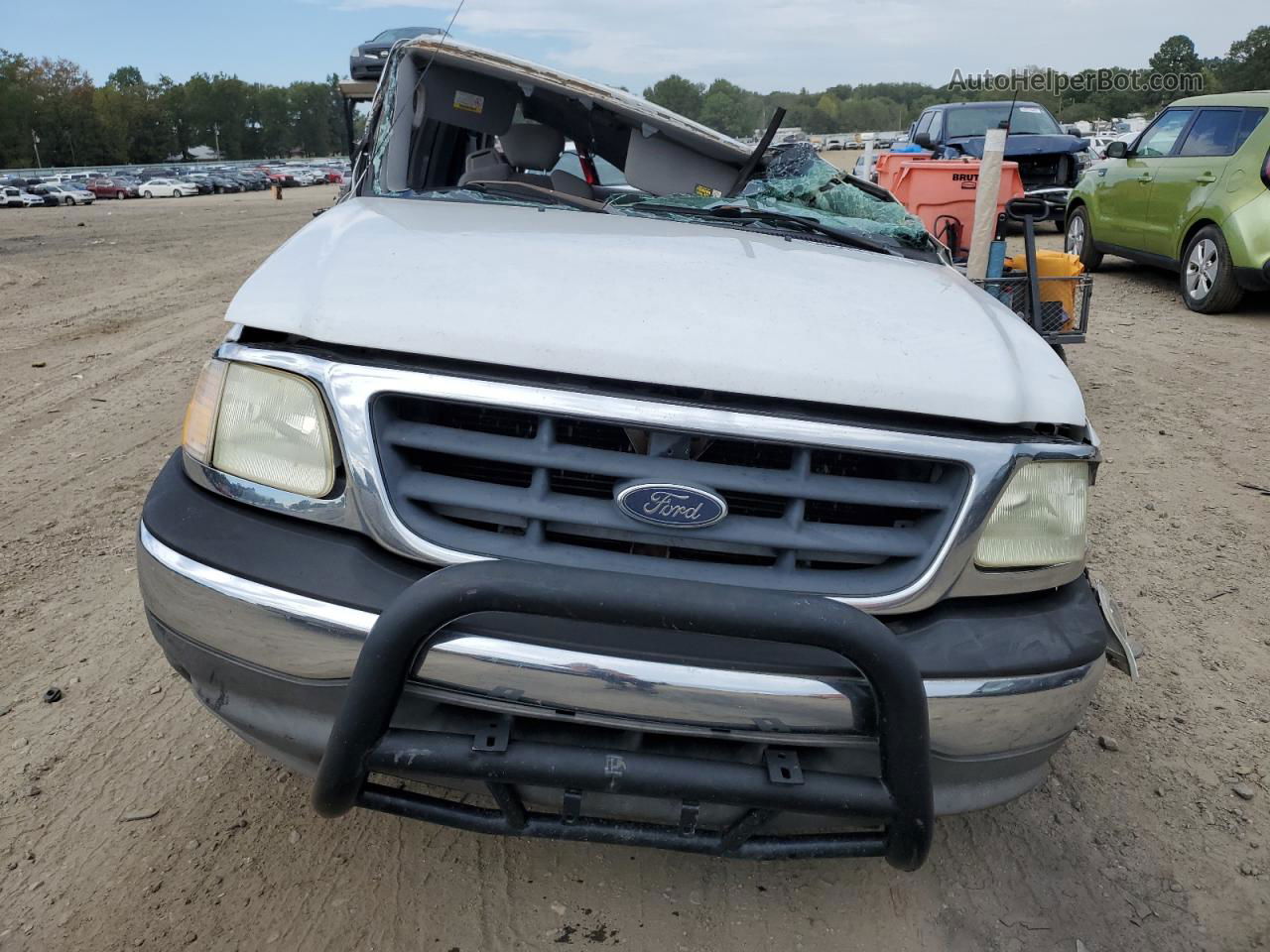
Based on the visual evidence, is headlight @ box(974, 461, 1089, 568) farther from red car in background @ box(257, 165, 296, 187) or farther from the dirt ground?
red car in background @ box(257, 165, 296, 187)

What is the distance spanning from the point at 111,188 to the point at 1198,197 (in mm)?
59389

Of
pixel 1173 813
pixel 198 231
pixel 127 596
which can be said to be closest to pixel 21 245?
pixel 198 231

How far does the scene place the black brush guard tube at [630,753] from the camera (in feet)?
5.04

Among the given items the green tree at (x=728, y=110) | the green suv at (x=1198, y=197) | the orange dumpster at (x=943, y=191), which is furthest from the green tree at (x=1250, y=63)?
the green tree at (x=728, y=110)

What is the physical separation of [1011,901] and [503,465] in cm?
159

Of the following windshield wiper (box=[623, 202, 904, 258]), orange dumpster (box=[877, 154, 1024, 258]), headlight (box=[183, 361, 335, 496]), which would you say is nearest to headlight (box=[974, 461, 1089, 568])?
windshield wiper (box=[623, 202, 904, 258])

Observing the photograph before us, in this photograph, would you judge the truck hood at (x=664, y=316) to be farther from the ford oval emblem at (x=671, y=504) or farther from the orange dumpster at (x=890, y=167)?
the orange dumpster at (x=890, y=167)

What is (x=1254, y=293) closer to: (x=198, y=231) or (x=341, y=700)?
(x=341, y=700)

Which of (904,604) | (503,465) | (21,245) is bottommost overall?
(21,245)

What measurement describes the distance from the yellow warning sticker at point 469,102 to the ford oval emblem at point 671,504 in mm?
2431

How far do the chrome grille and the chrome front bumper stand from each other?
0.20m

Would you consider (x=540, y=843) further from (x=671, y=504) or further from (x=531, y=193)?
(x=531, y=193)

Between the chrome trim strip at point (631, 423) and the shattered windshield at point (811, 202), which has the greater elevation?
the shattered windshield at point (811, 202)

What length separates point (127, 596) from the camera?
3.39 metres
